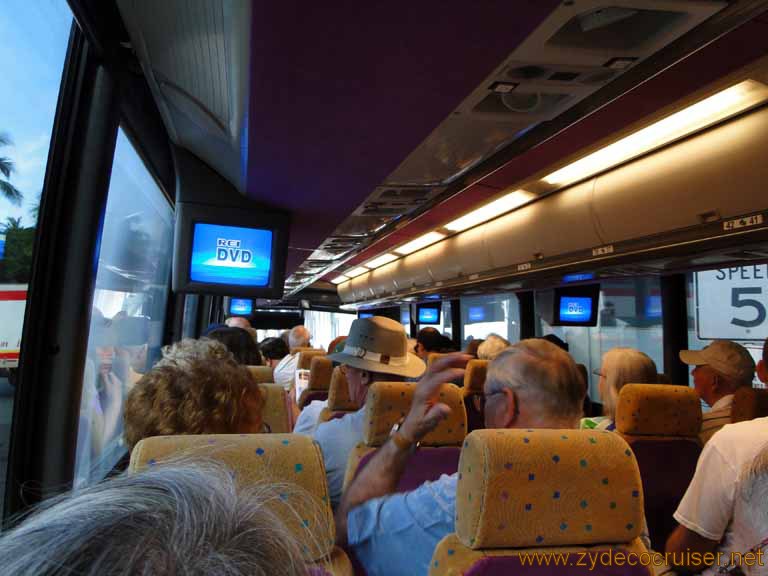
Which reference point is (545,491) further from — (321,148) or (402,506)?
(321,148)

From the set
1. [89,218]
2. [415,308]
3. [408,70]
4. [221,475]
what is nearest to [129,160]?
[89,218]

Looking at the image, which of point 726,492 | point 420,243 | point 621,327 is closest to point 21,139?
point 726,492

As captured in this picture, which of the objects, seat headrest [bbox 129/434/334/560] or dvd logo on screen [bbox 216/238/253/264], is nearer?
seat headrest [bbox 129/434/334/560]

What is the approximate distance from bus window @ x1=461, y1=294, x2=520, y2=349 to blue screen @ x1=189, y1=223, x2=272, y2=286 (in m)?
7.75

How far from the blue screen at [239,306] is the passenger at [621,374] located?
1201 centimetres

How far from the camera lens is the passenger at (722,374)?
4.03 metres

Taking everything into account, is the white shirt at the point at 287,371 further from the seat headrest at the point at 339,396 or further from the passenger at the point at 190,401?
the passenger at the point at 190,401

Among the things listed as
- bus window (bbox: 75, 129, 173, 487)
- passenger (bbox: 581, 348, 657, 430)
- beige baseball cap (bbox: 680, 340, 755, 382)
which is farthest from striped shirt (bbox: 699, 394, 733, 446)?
bus window (bbox: 75, 129, 173, 487)

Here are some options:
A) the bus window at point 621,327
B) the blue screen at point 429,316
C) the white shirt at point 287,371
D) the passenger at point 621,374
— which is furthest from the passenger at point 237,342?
the blue screen at point 429,316

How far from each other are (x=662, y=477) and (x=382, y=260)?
907 cm

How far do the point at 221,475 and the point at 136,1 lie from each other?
243 cm

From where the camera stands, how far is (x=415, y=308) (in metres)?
16.1

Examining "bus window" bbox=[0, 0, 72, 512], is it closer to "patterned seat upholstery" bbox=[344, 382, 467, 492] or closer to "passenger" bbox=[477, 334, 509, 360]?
"patterned seat upholstery" bbox=[344, 382, 467, 492]

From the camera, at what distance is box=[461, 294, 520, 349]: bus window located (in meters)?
12.6
